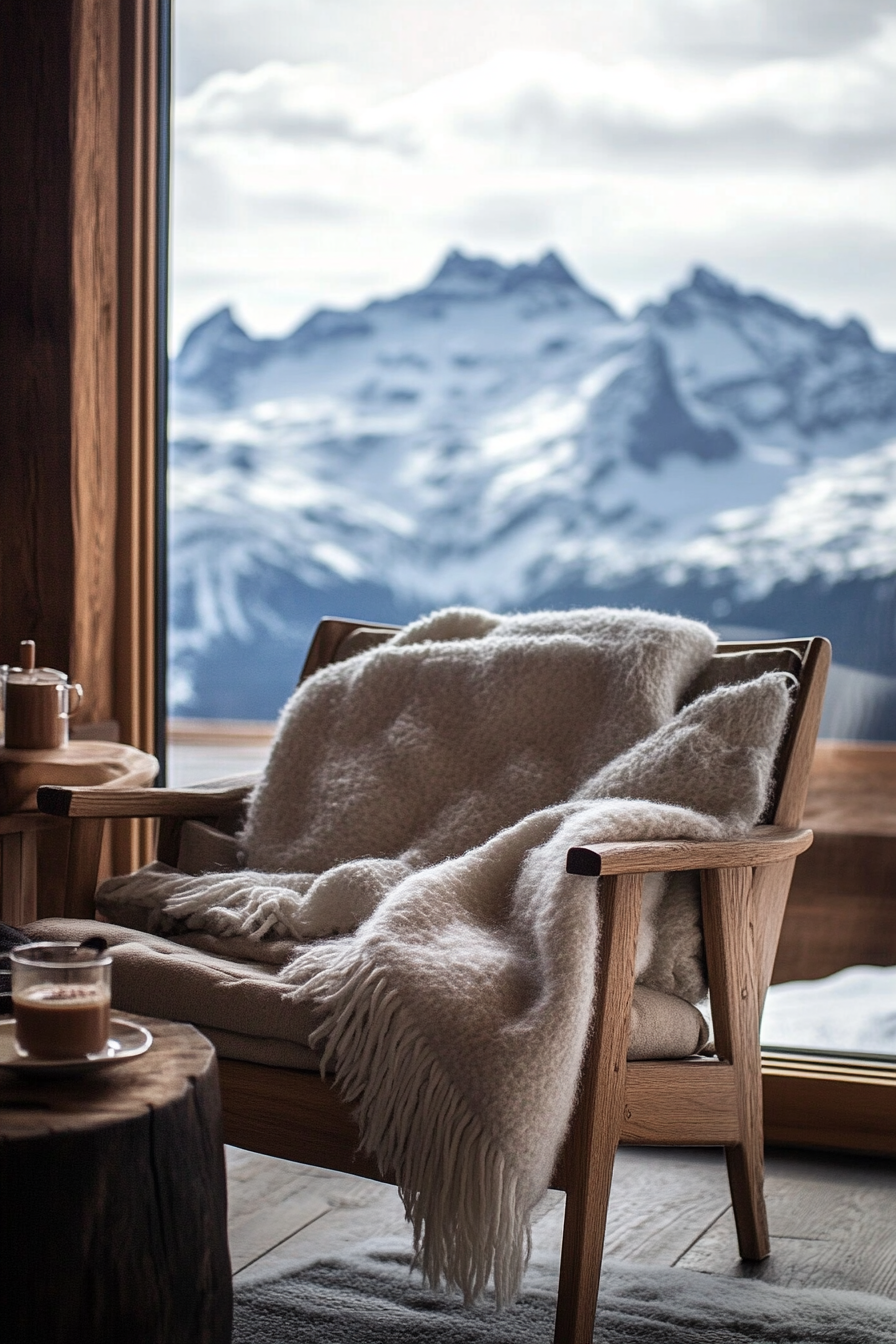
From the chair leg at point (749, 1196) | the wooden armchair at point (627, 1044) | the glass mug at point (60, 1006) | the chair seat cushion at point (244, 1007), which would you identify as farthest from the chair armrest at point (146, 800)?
the chair leg at point (749, 1196)

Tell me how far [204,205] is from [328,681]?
1.08m

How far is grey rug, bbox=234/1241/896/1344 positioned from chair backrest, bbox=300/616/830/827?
57 cm

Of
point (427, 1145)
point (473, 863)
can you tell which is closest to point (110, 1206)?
point (427, 1145)

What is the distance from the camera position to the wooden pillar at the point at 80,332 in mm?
2387

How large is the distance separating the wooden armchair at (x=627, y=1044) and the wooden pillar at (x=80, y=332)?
2.19 feet

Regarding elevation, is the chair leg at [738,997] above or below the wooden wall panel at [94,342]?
below

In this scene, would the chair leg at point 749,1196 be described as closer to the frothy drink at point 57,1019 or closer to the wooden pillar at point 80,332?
the frothy drink at point 57,1019

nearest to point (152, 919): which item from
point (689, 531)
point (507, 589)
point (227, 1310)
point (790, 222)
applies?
point (227, 1310)

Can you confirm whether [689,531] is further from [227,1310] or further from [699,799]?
[227,1310]

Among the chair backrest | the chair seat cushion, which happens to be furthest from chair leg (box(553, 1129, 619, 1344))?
the chair backrest

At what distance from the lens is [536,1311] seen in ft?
5.26

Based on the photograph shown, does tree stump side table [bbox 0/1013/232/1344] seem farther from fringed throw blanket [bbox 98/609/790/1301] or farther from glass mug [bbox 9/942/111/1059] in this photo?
fringed throw blanket [bbox 98/609/790/1301]

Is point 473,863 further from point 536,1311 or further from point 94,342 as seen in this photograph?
point 94,342

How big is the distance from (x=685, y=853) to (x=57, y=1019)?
2.22 ft
